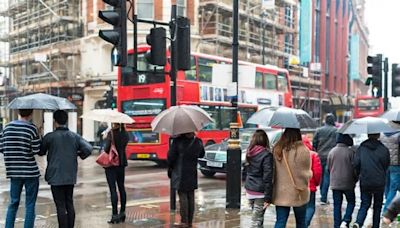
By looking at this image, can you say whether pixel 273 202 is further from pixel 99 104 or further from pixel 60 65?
pixel 60 65

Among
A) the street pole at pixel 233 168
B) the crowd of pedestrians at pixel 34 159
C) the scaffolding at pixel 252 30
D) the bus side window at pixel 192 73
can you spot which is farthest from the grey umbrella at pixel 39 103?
the scaffolding at pixel 252 30

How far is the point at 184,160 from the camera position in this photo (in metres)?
7.98

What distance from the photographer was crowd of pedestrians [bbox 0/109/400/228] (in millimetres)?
6328

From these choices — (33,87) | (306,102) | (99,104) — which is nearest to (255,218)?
(99,104)

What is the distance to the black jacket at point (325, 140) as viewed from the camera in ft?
37.2

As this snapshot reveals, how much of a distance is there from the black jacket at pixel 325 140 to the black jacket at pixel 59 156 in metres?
5.91

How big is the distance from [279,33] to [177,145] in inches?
1580

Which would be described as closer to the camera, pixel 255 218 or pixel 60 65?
pixel 255 218

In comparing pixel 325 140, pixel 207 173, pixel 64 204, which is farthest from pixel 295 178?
pixel 207 173

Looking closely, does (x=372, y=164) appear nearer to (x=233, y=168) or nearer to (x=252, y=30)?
(x=233, y=168)

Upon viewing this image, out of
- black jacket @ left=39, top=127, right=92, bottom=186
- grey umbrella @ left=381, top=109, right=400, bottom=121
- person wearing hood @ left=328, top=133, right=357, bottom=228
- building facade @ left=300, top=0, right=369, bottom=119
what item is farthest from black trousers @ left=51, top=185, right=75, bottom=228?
building facade @ left=300, top=0, right=369, bottom=119

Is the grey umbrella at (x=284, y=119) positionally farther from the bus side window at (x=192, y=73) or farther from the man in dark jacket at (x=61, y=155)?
the bus side window at (x=192, y=73)

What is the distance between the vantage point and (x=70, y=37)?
37750mm

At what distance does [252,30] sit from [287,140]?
3693 centimetres
